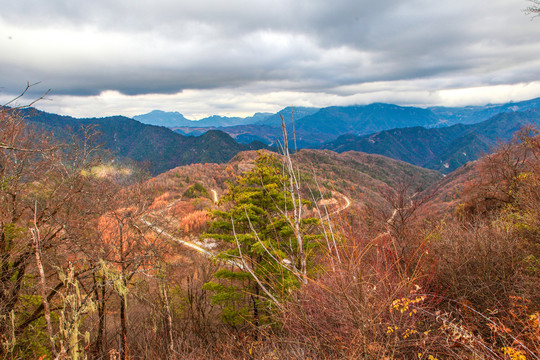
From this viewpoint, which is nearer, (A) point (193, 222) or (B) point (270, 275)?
(B) point (270, 275)

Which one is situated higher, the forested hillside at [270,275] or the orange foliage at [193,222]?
the forested hillside at [270,275]

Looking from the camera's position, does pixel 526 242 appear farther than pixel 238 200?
No

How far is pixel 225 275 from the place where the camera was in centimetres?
1308

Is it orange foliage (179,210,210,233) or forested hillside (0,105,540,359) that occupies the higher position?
forested hillside (0,105,540,359)

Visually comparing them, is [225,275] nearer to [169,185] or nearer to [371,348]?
[371,348]

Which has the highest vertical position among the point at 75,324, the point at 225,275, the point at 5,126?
the point at 5,126

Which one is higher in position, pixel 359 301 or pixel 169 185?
pixel 359 301

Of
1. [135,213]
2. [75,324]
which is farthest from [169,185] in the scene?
[75,324]

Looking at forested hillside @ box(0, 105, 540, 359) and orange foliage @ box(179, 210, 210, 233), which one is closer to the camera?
forested hillside @ box(0, 105, 540, 359)

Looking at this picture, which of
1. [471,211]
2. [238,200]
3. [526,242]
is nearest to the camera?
[526,242]

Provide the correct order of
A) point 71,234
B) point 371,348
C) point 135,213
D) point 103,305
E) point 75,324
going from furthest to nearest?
point 135,213
point 103,305
point 71,234
point 75,324
point 371,348

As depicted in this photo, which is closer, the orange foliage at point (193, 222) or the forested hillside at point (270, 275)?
the forested hillside at point (270, 275)

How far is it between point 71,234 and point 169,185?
8555cm

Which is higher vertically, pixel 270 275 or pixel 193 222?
pixel 270 275
